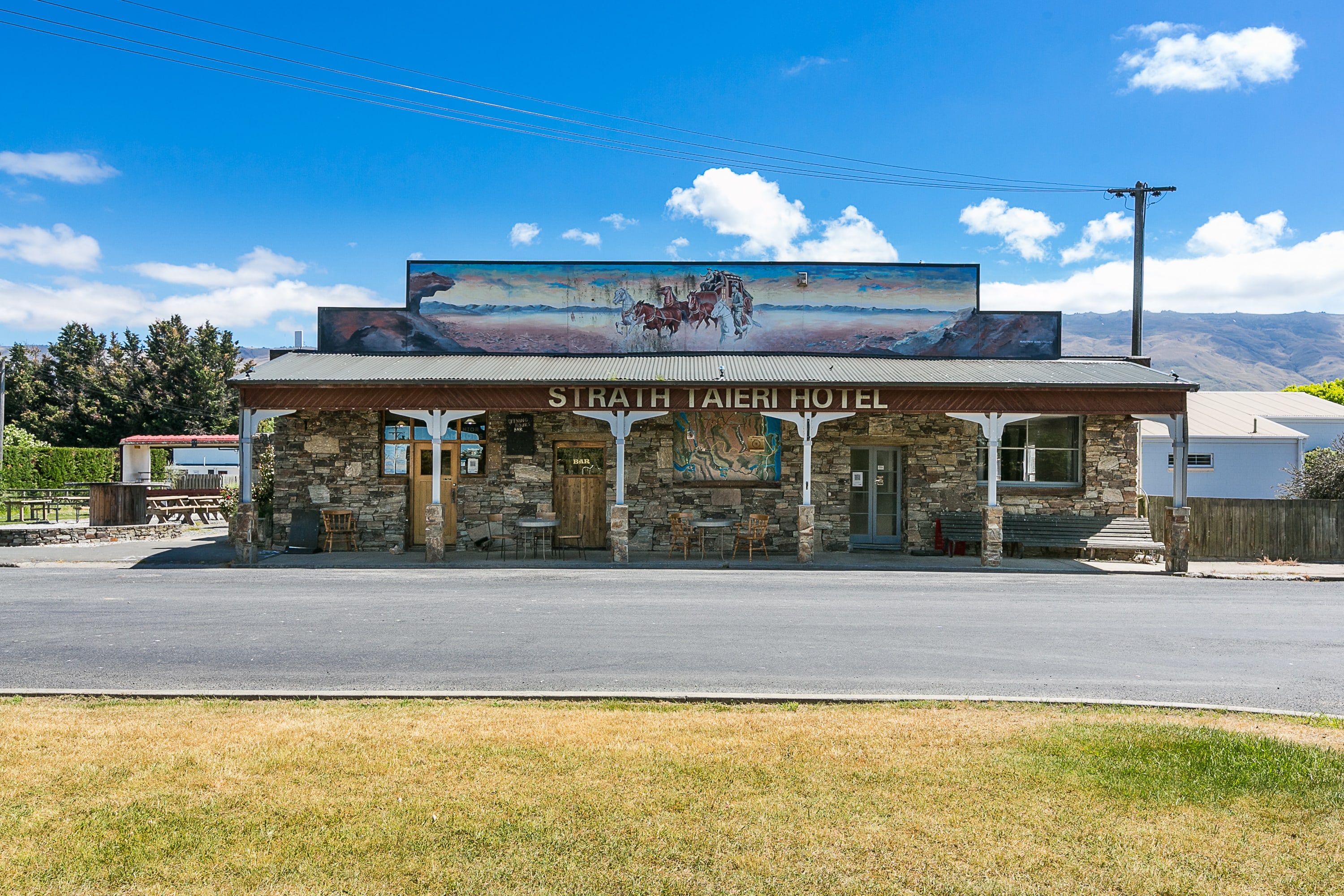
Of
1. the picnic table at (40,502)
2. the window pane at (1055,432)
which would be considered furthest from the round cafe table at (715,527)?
the picnic table at (40,502)

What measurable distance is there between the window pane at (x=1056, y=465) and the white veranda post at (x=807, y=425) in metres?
4.94

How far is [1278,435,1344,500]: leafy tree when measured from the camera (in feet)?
56.2

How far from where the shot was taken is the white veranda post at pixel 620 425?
52.5 ft

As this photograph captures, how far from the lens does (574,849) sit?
3689 mm

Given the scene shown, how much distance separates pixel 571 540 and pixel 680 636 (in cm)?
930

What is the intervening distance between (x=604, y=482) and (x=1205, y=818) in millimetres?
14427

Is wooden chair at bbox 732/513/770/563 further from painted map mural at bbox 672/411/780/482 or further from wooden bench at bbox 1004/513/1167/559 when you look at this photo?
wooden bench at bbox 1004/513/1167/559

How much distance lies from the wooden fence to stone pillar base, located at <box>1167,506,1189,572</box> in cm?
137

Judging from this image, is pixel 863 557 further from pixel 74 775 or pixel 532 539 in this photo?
pixel 74 775

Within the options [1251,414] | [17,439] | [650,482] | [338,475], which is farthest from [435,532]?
[1251,414]

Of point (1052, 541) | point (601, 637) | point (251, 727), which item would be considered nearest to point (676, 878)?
point (251, 727)

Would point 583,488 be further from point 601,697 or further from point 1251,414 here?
point 1251,414

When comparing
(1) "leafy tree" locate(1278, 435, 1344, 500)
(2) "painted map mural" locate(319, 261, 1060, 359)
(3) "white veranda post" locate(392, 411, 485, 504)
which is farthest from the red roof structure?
(1) "leafy tree" locate(1278, 435, 1344, 500)

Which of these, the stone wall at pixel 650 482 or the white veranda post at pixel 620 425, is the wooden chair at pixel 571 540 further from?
the white veranda post at pixel 620 425
